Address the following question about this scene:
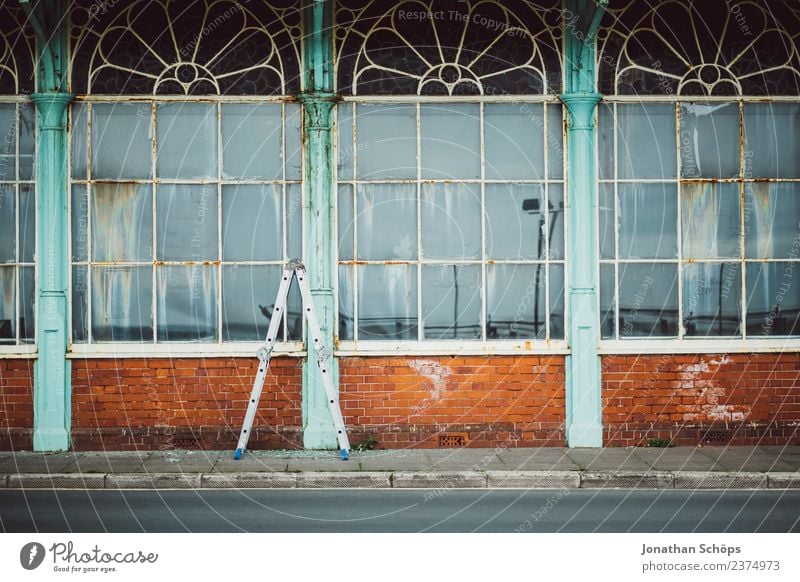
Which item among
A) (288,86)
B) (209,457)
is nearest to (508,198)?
(288,86)

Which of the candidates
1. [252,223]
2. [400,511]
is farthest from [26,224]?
[400,511]

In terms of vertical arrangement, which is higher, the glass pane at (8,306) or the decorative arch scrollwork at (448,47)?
the decorative arch scrollwork at (448,47)

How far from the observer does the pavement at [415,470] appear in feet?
33.1

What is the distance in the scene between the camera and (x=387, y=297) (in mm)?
12031

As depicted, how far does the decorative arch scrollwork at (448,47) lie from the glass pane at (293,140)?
584mm

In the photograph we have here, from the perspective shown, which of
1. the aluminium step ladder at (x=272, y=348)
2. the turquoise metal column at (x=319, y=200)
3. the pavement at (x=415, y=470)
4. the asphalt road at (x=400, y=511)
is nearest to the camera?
the asphalt road at (x=400, y=511)

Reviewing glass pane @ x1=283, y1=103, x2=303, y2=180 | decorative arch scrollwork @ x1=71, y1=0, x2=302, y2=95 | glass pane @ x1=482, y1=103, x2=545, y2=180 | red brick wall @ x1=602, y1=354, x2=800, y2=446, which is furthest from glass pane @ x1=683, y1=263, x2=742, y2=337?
decorative arch scrollwork @ x1=71, y1=0, x2=302, y2=95

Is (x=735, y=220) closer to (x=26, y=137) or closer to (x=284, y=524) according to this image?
(x=284, y=524)

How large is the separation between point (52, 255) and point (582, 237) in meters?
5.88

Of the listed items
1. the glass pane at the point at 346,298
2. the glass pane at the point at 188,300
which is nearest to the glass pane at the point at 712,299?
the glass pane at the point at 346,298

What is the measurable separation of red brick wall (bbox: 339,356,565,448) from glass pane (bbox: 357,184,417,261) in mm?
1206

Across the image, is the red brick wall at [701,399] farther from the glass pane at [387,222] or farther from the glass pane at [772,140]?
the glass pane at [387,222]

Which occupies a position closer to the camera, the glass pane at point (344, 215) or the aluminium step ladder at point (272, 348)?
the aluminium step ladder at point (272, 348)

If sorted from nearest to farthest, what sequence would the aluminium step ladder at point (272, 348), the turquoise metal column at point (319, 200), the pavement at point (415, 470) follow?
1. the pavement at point (415, 470)
2. the aluminium step ladder at point (272, 348)
3. the turquoise metal column at point (319, 200)
